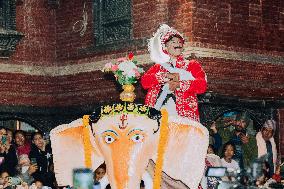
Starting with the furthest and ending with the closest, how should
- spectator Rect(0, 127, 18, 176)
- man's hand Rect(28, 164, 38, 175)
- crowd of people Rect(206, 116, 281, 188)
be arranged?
spectator Rect(0, 127, 18, 176)
man's hand Rect(28, 164, 38, 175)
crowd of people Rect(206, 116, 281, 188)

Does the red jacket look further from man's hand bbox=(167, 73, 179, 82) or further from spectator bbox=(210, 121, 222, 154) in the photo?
spectator bbox=(210, 121, 222, 154)

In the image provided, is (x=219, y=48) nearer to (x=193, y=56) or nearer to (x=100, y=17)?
(x=193, y=56)

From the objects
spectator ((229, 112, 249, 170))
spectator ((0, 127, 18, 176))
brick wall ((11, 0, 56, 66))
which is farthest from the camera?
brick wall ((11, 0, 56, 66))

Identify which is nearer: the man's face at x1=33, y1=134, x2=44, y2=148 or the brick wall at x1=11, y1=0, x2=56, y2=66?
the man's face at x1=33, y1=134, x2=44, y2=148

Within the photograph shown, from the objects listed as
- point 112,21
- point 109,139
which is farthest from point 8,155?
point 109,139

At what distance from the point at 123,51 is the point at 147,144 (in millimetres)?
6845

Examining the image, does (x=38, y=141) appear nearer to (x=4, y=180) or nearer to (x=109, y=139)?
(x=4, y=180)

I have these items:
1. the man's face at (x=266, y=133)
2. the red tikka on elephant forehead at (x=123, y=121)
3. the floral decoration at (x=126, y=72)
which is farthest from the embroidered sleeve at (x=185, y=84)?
the man's face at (x=266, y=133)

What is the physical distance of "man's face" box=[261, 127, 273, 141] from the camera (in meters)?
12.6

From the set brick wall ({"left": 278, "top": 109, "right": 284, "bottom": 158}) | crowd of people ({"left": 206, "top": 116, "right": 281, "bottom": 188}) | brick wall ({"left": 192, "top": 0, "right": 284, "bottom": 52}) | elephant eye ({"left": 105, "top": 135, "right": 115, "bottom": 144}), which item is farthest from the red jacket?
brick wall ({"left": 278, "top": 109, "right": 284, "bottom": 158})

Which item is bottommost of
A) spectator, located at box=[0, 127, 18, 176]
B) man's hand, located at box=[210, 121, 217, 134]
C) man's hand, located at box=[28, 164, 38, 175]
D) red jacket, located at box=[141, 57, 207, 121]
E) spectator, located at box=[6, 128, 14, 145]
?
man's hand, located at box=[28, 164, 38, 175]

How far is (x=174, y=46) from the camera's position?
821 centimetres

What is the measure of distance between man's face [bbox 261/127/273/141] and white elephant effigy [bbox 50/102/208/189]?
5407 mm

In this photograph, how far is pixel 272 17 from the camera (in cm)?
1380
